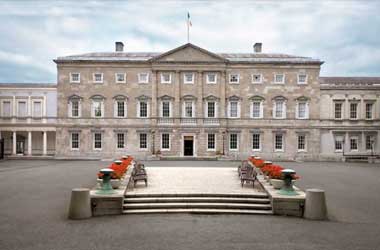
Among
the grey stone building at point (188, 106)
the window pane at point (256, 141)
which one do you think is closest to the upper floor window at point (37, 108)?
the grey stone building at point (188, 106)

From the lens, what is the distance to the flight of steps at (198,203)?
11.6 m

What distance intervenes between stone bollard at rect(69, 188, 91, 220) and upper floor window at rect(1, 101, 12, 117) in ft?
118

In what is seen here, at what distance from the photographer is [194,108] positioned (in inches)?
1542

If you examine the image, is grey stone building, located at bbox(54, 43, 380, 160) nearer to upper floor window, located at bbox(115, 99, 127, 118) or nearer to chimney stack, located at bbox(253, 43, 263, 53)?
upper floor window, located at bbox(115, 99, 127, 118)

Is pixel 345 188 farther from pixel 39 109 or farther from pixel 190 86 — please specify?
pixel 39 109

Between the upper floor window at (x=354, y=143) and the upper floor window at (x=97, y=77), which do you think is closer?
the upper floor window at (x=97, y=77)

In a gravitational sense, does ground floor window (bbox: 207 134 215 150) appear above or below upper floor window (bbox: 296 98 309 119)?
below

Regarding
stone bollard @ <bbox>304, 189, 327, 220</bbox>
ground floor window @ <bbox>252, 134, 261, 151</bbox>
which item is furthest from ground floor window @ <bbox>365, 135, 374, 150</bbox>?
stone bollard @ <bbox>304, 189, 327, 220</bbox>

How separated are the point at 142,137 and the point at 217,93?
1066 cm

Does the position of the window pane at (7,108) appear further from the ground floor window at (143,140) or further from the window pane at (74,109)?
the ground floor window at (143,140)

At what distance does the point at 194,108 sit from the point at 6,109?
2419cm

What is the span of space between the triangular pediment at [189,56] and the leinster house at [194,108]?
0.40 feet

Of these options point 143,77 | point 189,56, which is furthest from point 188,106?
point 143,77

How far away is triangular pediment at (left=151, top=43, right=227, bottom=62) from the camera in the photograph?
128 feet
